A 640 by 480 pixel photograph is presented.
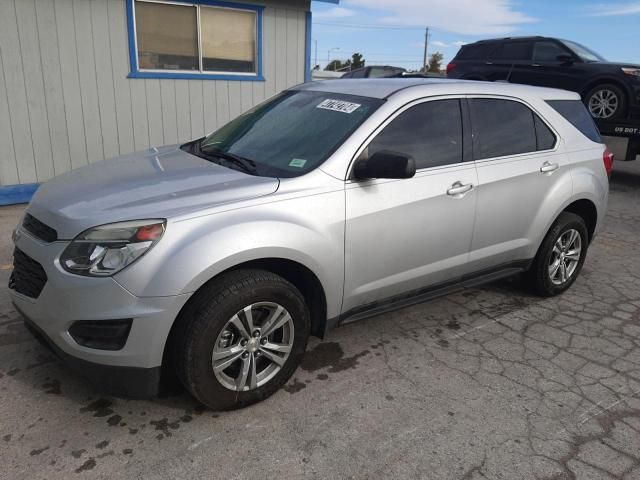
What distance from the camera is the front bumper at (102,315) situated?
7.82 feet

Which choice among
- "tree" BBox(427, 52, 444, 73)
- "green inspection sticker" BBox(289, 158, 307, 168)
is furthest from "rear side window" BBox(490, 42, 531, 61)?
"tree" BBox(427, 52, 444, 73)

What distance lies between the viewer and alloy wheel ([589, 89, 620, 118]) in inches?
A: 374

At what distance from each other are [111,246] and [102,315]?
31cm

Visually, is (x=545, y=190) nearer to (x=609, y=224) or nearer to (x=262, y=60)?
(x=609, y=224)

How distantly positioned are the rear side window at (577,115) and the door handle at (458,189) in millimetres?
1358

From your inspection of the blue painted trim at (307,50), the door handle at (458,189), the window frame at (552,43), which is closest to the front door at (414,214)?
the door handle at (458,189)

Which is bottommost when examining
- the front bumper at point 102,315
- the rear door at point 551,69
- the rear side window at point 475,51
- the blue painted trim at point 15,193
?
the blue painted trim at point 15,193

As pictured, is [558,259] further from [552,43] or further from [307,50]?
[552,43]

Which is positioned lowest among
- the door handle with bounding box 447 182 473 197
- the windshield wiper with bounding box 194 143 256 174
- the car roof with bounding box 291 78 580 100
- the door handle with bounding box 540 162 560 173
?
the door handle with bounding box 447 182 473 197

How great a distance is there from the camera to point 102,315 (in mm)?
2391

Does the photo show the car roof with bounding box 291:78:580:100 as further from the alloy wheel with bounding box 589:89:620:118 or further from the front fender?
the alloy wheel with bounding box 589:89:620:118

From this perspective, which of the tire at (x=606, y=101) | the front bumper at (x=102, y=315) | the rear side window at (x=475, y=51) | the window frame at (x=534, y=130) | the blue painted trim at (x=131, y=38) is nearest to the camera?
the front bumper at (x=102, y=315)

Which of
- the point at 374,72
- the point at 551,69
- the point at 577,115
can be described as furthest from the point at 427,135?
the point at 374,72

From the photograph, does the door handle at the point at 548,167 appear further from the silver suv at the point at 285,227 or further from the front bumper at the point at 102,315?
the front bumper at the point at 102,315
